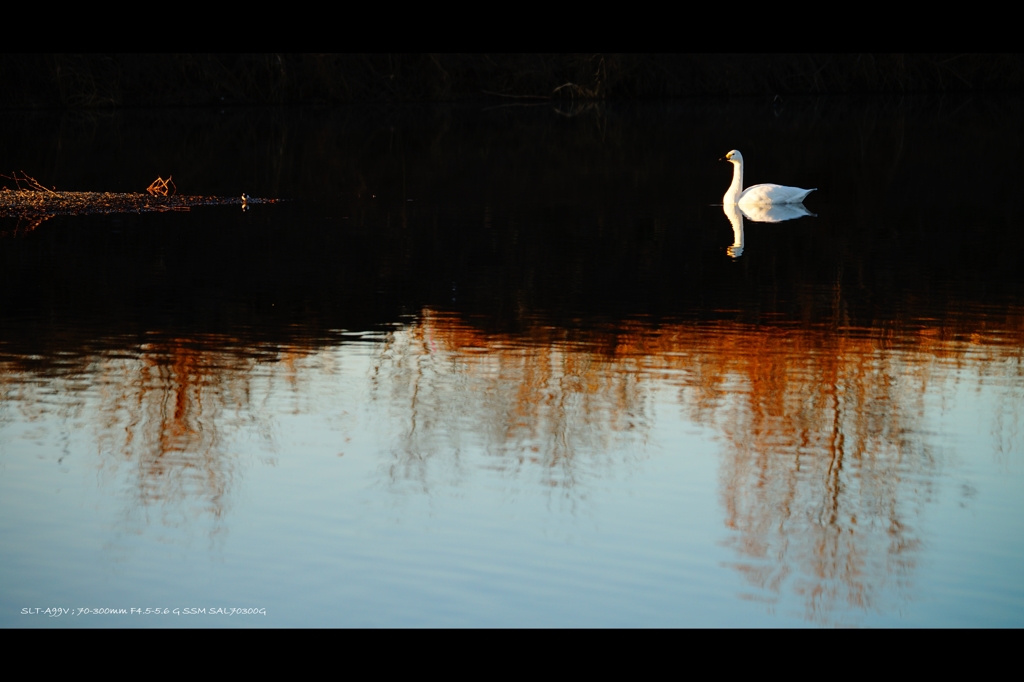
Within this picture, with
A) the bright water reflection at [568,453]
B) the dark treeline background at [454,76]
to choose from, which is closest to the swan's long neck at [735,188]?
the bright water reflection at [568,453]

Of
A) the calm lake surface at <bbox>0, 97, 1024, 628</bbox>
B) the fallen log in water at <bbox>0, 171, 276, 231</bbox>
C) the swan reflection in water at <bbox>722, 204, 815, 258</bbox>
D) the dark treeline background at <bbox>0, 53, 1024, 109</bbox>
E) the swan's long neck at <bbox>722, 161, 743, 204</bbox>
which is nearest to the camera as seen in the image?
the calm lake surface at <bbox>0, 97, 1024, 628</bbox>

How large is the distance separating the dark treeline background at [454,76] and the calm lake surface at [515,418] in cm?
2853

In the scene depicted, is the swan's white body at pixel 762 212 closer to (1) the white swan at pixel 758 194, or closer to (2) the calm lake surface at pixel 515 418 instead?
(1) the white swan at pixel 758 194

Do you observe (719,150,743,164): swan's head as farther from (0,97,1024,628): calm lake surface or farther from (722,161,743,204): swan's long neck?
(0,97,1024,628): calm lake surface

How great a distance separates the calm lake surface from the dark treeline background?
28.5 metres

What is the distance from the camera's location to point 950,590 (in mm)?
6219

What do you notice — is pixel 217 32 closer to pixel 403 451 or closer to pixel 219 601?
pixel 403 451

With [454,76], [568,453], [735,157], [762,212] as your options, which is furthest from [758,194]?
[454,76]

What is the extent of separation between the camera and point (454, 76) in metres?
51.9

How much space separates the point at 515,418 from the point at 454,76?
44.3m

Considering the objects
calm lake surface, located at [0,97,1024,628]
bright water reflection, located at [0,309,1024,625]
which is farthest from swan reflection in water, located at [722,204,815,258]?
bright water reflection, located at [0,309,1024,625]

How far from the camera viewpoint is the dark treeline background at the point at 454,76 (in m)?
45.8

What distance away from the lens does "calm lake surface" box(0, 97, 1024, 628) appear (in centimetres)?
635

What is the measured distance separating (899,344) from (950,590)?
4.91m
